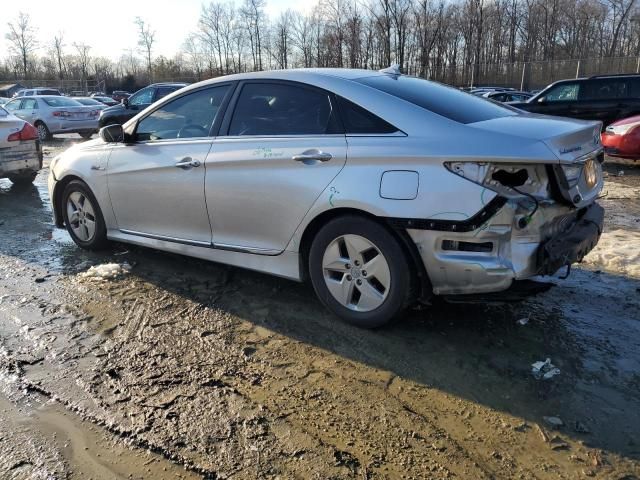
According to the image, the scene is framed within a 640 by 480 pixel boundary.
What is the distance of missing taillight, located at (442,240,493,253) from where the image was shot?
9.89 ft

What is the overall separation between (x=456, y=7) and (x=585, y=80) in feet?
160

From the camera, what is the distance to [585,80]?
1255 centimetres

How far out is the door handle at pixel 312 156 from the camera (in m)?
3.48

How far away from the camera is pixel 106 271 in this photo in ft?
15.8

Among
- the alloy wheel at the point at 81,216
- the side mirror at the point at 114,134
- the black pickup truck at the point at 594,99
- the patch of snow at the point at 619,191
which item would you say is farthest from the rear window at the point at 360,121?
the black pickup truck at the point at 594,99

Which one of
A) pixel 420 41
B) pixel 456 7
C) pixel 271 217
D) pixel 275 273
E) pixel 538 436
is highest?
pixel 456 7

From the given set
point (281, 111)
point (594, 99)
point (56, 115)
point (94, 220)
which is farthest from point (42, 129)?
point (281, 111)

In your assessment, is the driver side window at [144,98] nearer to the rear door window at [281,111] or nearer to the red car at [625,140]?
the red car at [625,140]

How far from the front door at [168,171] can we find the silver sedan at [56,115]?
49.9 ft

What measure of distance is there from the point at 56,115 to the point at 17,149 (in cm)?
1053

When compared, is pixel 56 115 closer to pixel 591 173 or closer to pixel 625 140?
pixel 625 140

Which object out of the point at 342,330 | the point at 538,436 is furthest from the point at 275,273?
the point at 538,436

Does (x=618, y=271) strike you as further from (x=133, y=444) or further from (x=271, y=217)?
(x=133, y=444)

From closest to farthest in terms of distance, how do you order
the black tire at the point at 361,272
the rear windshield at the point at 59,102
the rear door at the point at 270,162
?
the black tire at the point at 361,272, the rear door at the point at 270,162, the rear windshield at the point at 59,102
